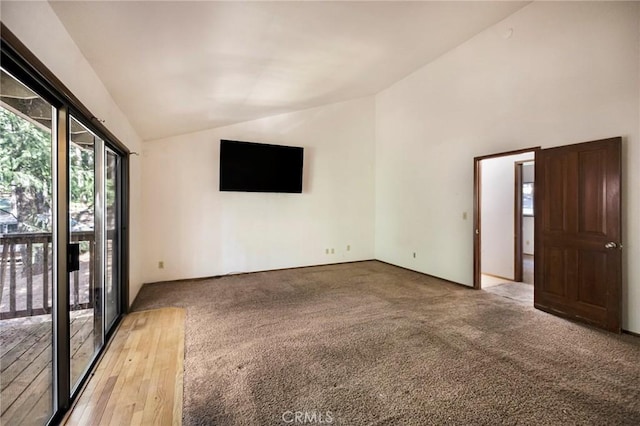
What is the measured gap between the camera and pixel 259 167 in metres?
5.14

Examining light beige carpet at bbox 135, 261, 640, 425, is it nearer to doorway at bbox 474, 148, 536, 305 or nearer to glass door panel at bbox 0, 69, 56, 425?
glass door panel at bbox 0, 69, 56, 425

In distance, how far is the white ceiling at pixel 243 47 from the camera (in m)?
1.73

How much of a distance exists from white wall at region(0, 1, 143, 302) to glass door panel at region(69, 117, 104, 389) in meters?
0.24

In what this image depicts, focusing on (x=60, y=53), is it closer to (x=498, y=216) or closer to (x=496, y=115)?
(x=496, y=115)

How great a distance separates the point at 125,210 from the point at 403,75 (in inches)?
202

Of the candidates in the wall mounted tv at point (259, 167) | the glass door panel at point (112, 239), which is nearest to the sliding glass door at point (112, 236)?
the glass door panel at point (112, 239)

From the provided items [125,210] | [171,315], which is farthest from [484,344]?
[125,210]

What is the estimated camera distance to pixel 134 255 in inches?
153

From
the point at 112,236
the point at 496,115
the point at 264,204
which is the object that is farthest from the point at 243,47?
the point at 496,115

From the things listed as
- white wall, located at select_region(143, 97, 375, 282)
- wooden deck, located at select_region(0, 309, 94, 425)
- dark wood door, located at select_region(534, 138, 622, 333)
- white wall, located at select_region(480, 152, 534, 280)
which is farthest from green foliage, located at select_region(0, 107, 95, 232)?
white wall, located at select_region(480, 152, 534, 280)

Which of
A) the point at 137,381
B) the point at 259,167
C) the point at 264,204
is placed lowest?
the point at 137,381

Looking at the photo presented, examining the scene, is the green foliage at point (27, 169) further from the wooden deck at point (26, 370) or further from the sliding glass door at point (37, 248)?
the wooden deck at point (26, 370)

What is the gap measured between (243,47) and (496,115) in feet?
11.7

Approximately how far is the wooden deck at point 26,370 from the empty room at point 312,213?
0.5 inches
